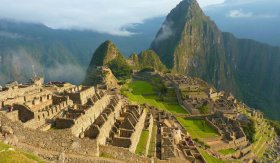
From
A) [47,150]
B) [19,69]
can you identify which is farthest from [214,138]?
[19,69]

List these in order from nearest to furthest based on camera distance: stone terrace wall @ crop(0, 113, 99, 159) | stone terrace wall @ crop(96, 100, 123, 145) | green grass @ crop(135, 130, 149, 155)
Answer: stone terrace wall @ crop(0, 113, 99, 159), stone terrace wall @ crop(96, 100, 123, 145), green grass @ crop(135, 130, 149, 155)

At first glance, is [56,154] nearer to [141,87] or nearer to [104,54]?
[141,87]

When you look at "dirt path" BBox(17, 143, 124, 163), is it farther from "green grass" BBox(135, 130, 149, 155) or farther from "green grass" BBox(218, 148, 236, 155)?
"green grass" BBox(218, 148, 236, 155)

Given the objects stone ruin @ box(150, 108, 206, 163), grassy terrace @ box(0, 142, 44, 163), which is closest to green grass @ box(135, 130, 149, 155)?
stone ruin @ box(150, 108, 206, 163)

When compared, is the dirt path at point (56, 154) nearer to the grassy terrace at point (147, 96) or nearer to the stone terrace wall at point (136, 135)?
the stone terrace wall at point (136, 135)

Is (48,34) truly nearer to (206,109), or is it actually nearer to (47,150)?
(206,109)

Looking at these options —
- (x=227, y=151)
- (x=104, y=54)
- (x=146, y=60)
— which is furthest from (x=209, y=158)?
(x=146, y=60)
